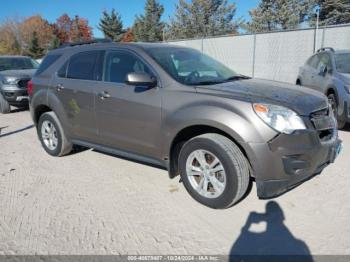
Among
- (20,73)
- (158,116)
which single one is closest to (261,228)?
(158,116)

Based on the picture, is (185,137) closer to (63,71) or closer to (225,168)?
(225,168)

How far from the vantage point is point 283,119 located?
303 cm

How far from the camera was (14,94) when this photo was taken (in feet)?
30.4

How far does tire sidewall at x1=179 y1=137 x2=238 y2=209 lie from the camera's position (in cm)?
317

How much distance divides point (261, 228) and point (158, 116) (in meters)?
1.61

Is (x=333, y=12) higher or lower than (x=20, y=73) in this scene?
higher

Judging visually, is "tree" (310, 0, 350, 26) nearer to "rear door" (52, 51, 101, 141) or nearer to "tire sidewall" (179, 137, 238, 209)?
"rear door" (52, 51, 101, 141)

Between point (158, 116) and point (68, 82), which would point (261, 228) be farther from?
point (68, 82)

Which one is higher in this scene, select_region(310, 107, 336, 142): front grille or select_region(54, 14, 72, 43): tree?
select_region(54, 14, 72, 43): tree

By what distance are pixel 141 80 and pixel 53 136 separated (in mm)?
2416

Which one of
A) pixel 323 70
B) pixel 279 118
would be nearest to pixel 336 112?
pixel 323 70

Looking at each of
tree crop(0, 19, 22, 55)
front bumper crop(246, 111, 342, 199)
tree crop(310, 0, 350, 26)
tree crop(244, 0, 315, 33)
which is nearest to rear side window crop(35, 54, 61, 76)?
front bumper crop(246, 111, 342, 199)

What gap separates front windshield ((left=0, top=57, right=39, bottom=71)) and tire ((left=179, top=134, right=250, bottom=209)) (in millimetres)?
9246

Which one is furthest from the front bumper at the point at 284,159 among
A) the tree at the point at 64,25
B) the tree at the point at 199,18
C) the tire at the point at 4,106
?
the tree at the point at 64,25
